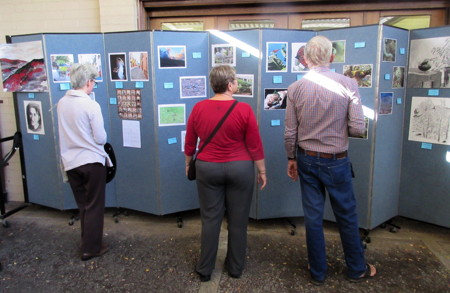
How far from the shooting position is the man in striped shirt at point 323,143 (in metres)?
2.41

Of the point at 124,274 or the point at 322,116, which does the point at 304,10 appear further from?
the point at 124,274

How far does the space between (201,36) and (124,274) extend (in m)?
2.30

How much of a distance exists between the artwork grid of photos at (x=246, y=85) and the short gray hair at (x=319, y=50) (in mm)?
986

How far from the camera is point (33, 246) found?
3361 millimetres

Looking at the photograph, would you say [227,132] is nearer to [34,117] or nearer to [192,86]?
[192,86]

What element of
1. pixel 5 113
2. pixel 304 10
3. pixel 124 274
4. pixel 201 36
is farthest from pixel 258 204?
pixel 5 113

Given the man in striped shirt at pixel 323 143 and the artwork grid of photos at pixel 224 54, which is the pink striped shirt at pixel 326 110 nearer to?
the man in striped shirt at pixel 323 143

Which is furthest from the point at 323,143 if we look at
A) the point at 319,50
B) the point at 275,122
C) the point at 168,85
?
the point at 168,85

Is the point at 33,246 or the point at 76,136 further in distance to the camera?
the point at 33,246

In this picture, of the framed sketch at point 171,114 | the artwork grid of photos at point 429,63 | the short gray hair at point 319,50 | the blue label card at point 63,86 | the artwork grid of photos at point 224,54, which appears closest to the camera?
the short gray hair at point 319,50

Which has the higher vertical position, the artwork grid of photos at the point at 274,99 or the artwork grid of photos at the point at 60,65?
the artwork grid of photos at the point at 60,65

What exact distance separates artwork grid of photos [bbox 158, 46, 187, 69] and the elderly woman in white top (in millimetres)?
769

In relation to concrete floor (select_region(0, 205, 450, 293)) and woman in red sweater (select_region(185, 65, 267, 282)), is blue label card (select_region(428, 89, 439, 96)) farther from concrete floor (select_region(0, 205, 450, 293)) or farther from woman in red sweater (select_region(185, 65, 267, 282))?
woman in red sweater (select_region(185, 65, 267, 282))

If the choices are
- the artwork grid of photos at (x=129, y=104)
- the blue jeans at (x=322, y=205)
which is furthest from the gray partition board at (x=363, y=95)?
the artwork grid of photos at (x=129, y=104)
